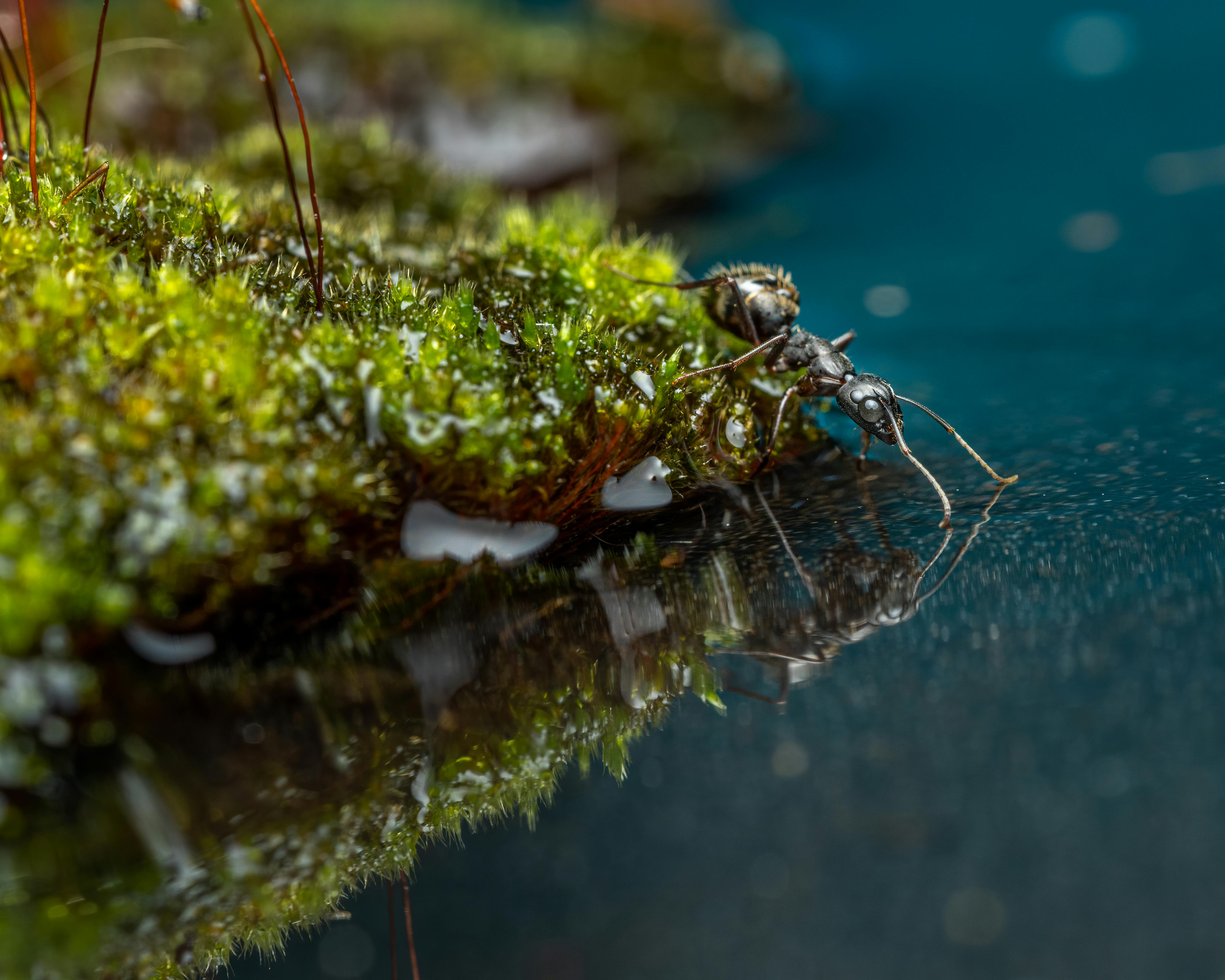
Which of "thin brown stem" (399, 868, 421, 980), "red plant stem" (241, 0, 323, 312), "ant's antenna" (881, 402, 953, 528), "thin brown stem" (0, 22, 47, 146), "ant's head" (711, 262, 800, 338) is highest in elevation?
"thin brown stem" (0, 22, 47, 146)

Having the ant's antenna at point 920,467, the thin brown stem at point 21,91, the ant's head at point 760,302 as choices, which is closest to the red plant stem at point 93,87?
the thin brown stem at point 21,91

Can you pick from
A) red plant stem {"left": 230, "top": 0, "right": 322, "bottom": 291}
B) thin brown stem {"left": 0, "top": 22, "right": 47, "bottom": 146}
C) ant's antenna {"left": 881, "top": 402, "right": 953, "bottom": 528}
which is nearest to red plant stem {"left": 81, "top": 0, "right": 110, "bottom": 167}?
thin brown stem {"left": 0, "top": 22, "right": 47, "bottom": 146}

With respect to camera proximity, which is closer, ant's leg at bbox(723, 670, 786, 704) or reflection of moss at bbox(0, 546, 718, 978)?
reflection of moss at bbox(0, 546, 718, 978)

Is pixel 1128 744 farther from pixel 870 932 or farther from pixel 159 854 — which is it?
pixel 159 854

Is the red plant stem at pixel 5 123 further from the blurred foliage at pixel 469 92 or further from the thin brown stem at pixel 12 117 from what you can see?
the blurred foliage at pixel 469 92

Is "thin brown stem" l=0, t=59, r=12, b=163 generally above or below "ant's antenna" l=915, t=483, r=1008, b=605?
above

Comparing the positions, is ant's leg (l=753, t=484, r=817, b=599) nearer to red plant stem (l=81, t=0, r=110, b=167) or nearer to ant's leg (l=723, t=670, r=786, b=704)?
ant's leg (l=723, t=670, r=786, b=704)

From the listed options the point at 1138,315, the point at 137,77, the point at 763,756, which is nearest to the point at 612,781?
the point at 763,756

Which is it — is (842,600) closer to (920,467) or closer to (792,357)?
(920,467)
